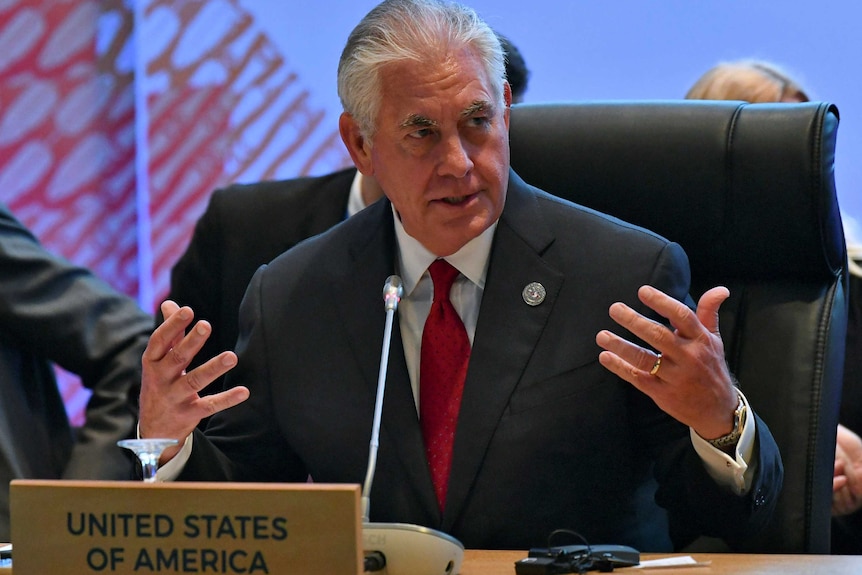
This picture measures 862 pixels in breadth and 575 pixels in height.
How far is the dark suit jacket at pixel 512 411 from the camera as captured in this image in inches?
71.0

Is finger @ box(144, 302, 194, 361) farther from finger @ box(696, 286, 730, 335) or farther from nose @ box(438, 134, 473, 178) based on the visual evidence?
finger @ box(696, 286, 730, 335)

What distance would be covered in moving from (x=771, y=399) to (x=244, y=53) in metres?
2.51

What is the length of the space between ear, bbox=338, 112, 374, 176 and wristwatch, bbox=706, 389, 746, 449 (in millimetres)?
785

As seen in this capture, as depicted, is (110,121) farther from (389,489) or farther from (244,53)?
(389,489)

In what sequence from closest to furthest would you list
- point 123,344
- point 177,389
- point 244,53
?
point 177,389
point 123,344
point 244,53

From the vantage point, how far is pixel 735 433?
1.63 m

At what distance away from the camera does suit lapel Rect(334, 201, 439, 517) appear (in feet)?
6.01

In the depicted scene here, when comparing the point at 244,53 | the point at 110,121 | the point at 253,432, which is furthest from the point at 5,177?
the point at 253,432

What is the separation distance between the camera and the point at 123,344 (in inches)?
106

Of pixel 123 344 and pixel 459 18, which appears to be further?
pixel 123 344

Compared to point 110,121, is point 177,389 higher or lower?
lower

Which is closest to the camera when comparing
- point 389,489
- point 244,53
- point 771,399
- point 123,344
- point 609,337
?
point 609,337

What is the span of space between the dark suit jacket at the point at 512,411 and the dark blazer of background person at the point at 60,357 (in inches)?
27.6

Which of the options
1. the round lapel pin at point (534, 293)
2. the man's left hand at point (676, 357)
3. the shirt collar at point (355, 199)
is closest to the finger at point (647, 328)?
the man's left hand at point (676, 357)
